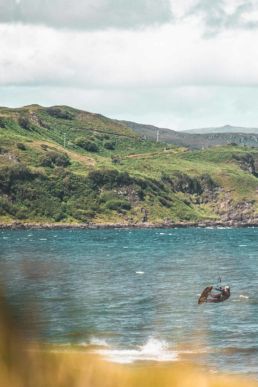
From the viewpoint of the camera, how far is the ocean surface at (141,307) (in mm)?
4688

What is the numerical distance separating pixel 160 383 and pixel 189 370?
0.25m

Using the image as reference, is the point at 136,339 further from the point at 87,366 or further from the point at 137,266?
the point at 137,266

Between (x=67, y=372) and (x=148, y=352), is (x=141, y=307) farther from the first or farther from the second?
(x=67, y=372)

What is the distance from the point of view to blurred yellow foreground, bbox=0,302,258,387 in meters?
2.90

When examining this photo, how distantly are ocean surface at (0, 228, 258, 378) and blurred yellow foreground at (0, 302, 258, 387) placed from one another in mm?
86

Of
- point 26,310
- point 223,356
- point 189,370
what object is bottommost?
point 223,356

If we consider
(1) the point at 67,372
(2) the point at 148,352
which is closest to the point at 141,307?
(2) the point at 148,352

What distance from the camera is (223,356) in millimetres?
45281

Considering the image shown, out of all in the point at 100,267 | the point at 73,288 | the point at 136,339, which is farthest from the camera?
the point at 100,267

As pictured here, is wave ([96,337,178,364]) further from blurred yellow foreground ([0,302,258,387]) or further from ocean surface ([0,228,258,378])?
blurred yellow foreground ([0,302,258,387])

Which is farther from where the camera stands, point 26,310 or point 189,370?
point 189,370

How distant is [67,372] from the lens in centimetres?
308

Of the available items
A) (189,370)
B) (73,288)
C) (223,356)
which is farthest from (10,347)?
(73,288)

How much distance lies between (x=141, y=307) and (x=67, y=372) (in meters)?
67.8
